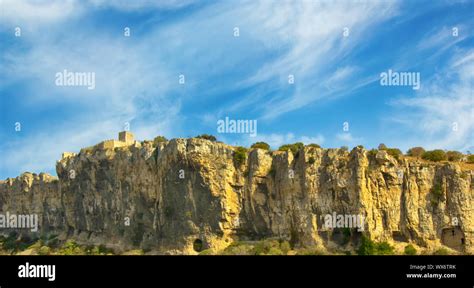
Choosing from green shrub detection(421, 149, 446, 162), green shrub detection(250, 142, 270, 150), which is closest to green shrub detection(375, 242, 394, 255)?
green shrub detection(421, 149, 446, 162)

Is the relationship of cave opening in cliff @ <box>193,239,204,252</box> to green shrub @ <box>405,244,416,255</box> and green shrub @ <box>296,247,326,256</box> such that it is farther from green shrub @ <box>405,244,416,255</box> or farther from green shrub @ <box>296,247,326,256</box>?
green shrub @ <box>405,244,416,255</box>

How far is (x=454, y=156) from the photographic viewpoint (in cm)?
5669

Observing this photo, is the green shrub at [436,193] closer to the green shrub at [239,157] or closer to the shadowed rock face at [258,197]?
the shadowed rock face at [258,197]

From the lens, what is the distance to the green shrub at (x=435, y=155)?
5462cm

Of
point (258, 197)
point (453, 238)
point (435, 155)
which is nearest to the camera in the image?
point (453, 238)

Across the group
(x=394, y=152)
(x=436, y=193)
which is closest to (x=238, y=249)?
(x=394, y=152)

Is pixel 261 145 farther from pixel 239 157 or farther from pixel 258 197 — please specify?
pixel 258 197

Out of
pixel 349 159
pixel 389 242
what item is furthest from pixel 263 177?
pixel 389 242

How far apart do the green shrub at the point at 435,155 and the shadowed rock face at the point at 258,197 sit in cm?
438

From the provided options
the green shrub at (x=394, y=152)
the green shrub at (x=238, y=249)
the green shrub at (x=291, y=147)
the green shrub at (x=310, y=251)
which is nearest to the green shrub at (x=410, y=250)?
the green shrub at (x=310, y=251)

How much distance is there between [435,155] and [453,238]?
9.54 meters

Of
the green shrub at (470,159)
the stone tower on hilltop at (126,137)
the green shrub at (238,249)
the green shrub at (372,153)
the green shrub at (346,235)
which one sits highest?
the stone tower on hilltop at (126,137)

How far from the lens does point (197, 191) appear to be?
53594 millimetres
